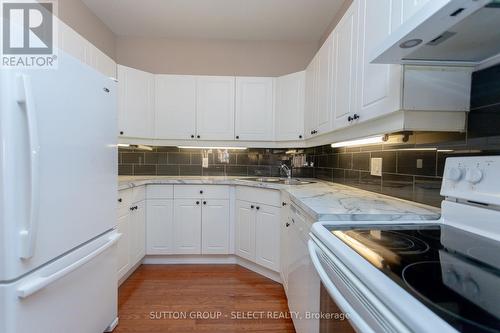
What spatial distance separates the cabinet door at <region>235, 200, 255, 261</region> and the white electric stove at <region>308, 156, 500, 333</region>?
60.3 inches

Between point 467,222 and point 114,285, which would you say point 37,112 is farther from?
point 467,222

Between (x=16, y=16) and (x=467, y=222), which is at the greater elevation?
(x=16, y=16)

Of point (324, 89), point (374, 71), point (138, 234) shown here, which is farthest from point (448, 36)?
point (138, 234)

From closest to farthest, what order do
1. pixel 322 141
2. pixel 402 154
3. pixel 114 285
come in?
pixel 402 154, pixel 114 285, pixel 322 141

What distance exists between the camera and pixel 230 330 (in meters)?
1.65

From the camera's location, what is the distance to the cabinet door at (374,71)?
1.07m

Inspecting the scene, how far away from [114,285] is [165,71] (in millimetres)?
2453

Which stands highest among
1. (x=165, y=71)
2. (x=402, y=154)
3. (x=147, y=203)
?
(x=165, y=71)

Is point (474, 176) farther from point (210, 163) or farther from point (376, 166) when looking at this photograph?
point (210, 163)

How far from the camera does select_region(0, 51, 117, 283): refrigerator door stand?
886 millimetres

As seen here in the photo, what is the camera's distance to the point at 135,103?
2658 millimetres

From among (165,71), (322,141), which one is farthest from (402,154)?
(165,71)

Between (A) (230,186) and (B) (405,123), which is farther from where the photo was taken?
(A) (230,186)

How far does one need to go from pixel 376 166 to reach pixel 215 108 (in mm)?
1852
